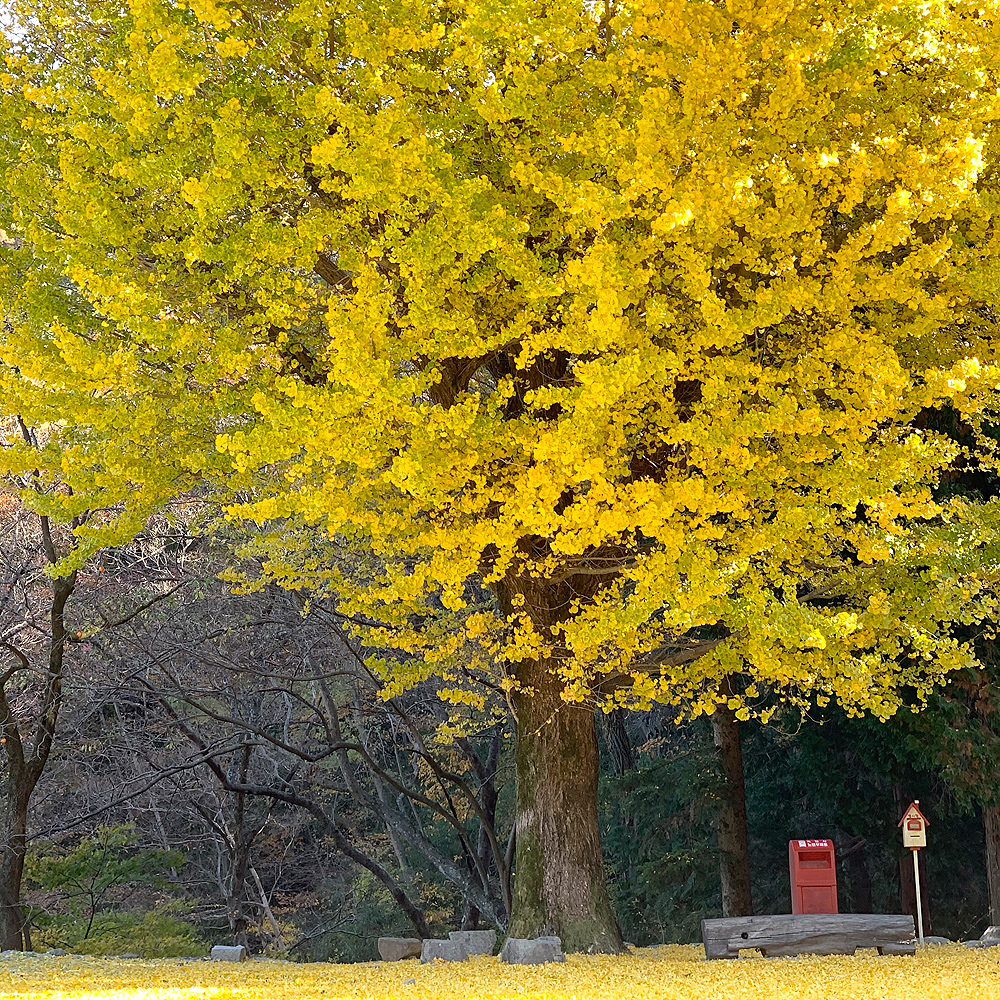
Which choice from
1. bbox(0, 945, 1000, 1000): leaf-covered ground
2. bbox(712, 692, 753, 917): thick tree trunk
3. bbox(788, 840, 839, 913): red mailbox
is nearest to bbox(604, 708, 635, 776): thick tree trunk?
bbox(712, 692, 753, 917): thick tree trunk

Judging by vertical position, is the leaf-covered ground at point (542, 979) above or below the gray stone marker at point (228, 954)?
above

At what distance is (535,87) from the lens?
6.93 m

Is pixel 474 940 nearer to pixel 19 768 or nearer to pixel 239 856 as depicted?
pixel 19 768

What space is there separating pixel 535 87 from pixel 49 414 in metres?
4.36

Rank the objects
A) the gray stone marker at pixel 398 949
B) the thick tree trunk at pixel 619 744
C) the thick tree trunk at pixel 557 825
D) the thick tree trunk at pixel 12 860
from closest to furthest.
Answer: the thick tree trunk at pixel 557 825
the gray stone marker at pixel 398 949
the thick tree trunk at pixel 12 860
the thick tree trunk at pixel 619 744

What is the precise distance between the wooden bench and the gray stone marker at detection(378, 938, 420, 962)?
11.0 ft

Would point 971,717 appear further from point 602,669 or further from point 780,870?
point 780,870

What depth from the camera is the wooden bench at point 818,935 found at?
353 inches

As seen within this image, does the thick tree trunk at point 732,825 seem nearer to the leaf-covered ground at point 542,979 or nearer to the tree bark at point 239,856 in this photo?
the leaf-covered ground at point 542,979

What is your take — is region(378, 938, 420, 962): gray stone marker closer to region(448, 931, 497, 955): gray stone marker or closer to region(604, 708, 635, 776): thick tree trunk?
region(448, 931, 497, 955): gray stone marker

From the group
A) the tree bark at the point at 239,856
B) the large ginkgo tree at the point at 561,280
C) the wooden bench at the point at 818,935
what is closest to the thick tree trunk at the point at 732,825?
the wooden bench at the point at 818,935

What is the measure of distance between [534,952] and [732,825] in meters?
7.74

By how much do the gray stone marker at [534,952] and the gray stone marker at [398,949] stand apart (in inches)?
118

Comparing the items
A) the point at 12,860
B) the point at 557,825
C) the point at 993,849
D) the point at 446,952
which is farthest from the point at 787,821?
the point at 12,860
